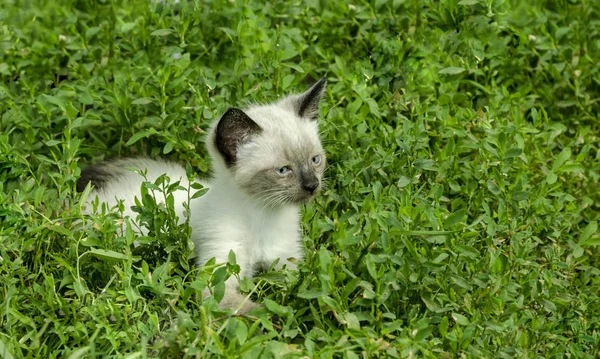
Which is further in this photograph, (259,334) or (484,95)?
(484,95)


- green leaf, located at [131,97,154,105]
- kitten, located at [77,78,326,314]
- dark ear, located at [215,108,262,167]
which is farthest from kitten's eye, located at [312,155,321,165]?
green leaf, located at [131,97,154,105]

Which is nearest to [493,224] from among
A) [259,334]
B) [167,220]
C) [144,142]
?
[259,334]

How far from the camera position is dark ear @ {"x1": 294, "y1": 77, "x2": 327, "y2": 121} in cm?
462

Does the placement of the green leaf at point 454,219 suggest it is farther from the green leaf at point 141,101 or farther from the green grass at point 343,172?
the green leaf at point 141,101

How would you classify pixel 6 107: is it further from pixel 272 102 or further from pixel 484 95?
pixel 484 95

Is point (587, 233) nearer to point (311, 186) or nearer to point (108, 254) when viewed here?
point (311, 186)

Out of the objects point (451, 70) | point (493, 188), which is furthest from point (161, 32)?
point (493, 188)

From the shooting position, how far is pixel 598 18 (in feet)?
20.6

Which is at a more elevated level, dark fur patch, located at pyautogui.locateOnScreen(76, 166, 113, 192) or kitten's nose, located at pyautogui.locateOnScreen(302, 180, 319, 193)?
kitten's nose, located at pyautogui.locateOnScreen(302, 180, 319, 193)

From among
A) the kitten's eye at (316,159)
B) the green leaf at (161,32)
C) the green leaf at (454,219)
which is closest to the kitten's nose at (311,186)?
the kitten's eye at (316,159)

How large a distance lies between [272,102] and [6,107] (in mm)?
1735

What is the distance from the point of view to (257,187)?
14.5ft

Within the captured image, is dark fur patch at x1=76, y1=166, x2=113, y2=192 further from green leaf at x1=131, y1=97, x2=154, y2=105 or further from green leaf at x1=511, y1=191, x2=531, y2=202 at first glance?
green leaf at x1=511, y1=191, x2=531, y2=202

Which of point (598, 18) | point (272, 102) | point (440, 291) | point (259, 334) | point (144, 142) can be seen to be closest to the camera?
point (259, 334)
